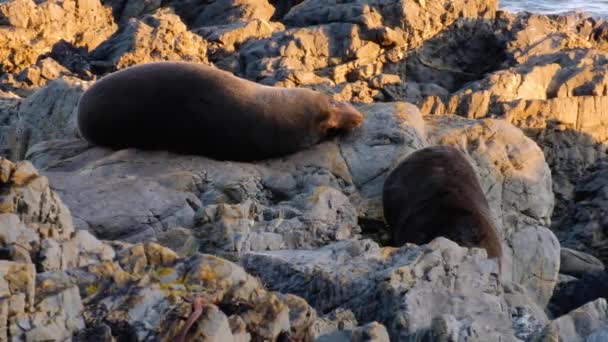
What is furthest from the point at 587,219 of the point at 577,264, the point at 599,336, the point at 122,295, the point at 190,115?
the point at 122,295

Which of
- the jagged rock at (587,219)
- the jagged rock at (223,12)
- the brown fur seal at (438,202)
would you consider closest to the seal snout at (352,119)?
the brown fur seal at (438,202)

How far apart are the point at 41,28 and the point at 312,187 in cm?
935

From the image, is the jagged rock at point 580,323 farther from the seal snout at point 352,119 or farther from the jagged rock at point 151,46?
the jagged rock at point 151,46

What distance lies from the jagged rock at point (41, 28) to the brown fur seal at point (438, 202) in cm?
868

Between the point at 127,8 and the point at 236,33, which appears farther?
the point at 127,8

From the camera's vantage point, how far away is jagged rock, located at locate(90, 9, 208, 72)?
1655cm

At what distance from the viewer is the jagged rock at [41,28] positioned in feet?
55.6

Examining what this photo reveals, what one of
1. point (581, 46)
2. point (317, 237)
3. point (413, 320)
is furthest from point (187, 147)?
point (581, 46)

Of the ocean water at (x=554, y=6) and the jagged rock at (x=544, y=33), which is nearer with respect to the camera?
the jagged rock at (x=544, y=33)

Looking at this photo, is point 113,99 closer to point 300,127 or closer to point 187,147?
point 187,147

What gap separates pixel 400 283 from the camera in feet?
19.1

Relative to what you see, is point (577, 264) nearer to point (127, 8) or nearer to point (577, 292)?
point (577, 292)

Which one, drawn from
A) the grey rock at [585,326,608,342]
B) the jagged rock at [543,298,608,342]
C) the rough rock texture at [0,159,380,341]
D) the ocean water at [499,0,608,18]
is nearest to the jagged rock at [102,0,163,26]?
the ocean water at [499,0,608,18]

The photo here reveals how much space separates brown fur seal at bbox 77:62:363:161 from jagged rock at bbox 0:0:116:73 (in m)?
6.70
